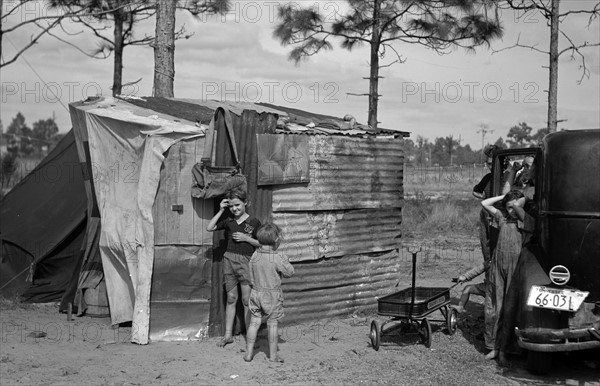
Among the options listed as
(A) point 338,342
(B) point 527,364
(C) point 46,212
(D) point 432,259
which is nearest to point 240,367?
(A) point 338,342

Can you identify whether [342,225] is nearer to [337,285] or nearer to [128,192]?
[337,285]

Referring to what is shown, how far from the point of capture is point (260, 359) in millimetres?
6805

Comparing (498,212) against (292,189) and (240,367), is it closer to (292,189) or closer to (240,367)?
(292,189)

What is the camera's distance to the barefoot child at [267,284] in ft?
21.7

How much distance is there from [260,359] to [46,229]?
434cm

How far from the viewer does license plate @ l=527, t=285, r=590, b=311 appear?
19.3ft

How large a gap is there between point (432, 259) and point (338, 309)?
564 cm

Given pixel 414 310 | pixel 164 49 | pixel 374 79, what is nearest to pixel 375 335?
pixel 414 310

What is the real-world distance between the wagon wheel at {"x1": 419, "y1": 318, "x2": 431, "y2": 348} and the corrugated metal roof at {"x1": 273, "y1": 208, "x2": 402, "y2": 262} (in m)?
1.57

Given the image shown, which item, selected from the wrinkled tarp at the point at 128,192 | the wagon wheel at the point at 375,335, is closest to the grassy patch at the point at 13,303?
the wrinkled tarp at the point at 128,192

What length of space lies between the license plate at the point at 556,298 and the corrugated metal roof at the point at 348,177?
9.73 ft

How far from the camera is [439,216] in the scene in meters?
18.5

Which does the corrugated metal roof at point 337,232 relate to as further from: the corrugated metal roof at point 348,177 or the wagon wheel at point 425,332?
the wagon wheel at point 425,332

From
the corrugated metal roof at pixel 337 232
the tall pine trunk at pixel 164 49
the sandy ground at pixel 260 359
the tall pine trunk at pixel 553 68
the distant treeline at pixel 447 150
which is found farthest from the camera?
the distant treeline at pixel 447 150
